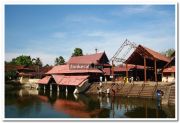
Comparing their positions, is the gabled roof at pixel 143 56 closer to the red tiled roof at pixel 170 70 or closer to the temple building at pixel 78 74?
the red tiled roof at pixel 170 70

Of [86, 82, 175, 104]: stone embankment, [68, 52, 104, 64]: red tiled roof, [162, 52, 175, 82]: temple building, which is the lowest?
[86, 82, 175, 104]: stone embankment

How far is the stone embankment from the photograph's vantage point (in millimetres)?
23625

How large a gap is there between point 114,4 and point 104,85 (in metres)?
18.7

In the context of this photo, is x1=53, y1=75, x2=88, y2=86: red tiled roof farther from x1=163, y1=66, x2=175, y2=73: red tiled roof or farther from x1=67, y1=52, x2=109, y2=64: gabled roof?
x1=163, y1=66, x2=175, y2=73: red tiled roof

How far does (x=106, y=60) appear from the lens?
41969 mm

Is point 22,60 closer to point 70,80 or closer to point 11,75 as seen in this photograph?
point 11,75

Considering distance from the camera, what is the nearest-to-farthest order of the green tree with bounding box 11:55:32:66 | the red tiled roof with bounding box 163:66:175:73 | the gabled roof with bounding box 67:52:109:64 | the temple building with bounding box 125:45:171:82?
the red tiled roof with bounding box 163:66:175:73
the temple building with bounding box 125:45:171:82
the gabled roof with bounding box 67:52:109:64
the green tree with bounding box 11:55:32:66

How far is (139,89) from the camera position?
94.3 ft

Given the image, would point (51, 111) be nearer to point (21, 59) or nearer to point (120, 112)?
point (120, 112)

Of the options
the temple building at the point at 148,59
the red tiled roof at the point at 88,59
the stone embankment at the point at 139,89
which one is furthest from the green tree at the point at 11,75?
the temple building at the point at 148,59

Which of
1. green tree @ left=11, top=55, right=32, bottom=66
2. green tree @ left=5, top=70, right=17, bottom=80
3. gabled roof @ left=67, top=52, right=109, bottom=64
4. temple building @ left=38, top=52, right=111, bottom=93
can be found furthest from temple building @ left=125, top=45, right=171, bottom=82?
green tree @ left=11, top=55, right=32, bottom=66

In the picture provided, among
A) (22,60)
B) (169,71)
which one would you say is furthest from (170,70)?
(22,60)

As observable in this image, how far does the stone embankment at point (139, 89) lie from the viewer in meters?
23.6

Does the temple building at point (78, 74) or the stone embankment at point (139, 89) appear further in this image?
the temple building at point (78, 74)
